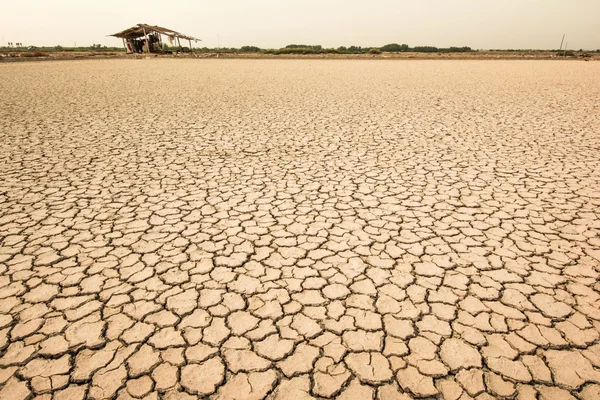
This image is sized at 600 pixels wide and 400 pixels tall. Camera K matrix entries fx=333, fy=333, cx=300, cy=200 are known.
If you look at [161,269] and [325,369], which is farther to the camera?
[161,269]

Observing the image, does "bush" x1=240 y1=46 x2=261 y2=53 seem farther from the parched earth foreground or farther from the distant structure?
the parched earth foreground

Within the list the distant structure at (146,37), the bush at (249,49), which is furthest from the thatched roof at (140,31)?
the bush at (249,49)

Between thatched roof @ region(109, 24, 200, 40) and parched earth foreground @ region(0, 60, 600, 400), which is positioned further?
thatched roof @ region(109, 24, 200, 40)

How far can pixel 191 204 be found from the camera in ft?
12.0

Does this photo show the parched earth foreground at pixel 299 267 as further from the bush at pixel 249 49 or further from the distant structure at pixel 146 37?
the bush at pixel 249 49

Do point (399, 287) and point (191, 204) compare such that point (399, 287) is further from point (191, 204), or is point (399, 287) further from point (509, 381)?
point (191, 204)

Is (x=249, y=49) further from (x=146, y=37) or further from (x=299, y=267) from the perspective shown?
(x=299, y=267)

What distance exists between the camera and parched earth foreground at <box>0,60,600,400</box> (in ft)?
5.88

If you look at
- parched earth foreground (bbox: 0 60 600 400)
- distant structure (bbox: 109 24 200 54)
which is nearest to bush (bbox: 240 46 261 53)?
distant structure (bbox: 109 24 200 54)

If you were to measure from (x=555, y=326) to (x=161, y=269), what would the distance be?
273cm

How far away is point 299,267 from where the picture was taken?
2.65 meters

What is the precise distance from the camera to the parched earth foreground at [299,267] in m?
1.79

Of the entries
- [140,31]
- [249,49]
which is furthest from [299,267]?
[249,49]

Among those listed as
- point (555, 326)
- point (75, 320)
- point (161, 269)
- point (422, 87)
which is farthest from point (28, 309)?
point (422, 87)
